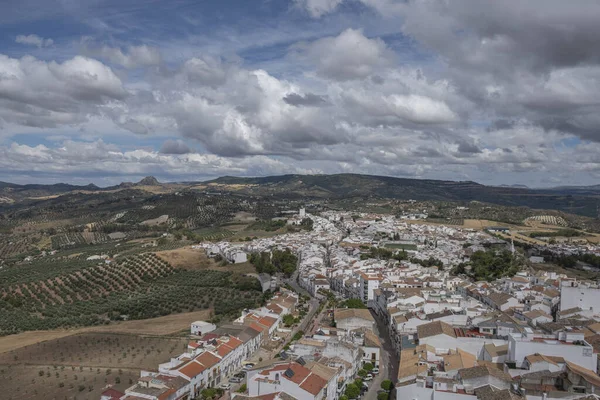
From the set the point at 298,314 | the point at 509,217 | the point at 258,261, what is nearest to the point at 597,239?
the point at 509,217

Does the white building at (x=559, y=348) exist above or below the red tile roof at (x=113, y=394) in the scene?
above

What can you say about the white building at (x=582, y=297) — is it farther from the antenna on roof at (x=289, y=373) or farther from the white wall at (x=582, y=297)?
the antenna on roof at (x=289, y=373)

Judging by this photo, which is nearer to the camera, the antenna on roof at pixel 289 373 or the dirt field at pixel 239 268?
the antenna on roof at pixel 289 373

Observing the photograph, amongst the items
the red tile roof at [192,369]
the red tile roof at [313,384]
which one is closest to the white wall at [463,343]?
the red tile roof at [313,384]

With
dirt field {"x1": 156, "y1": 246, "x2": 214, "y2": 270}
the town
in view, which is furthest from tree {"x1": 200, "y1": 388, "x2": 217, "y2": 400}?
dirt field {"x1": 156, "y1": 246, "x2": 214, "y2": 270}

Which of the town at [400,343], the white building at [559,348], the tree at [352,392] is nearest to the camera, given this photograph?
the town at [400,343]

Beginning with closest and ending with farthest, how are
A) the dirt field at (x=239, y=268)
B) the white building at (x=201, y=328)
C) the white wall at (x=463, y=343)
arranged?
the white wall at (x=463, y=343), the white building at (x=201, y=328), the dirt field at (x=239, y=268)

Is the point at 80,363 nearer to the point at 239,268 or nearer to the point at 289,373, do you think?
the point at 289,373
